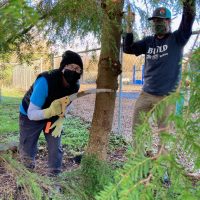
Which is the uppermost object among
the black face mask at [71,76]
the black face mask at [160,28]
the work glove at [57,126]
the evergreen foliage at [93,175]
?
the black face mask at [160,28]

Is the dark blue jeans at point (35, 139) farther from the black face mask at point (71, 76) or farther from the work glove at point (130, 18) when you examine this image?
the work glove at point (130, 18)

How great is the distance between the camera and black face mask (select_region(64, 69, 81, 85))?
2832 millimetres

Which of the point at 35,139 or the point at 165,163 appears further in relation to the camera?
the point at 35,139

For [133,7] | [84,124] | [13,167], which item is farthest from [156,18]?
[84,124]

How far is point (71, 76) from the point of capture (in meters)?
2.86

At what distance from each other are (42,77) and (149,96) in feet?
3.48

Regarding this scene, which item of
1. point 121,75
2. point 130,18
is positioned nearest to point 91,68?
point 130,18

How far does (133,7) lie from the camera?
2.49m

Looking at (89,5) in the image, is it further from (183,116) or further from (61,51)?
(183,116)

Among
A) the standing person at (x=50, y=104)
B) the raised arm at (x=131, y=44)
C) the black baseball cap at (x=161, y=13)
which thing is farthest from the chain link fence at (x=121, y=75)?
the black baseball cap at (x=161, y=13)

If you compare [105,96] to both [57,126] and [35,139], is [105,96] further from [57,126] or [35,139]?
[35,139]

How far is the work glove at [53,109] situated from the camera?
277 cm

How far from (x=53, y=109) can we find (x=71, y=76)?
308 mm

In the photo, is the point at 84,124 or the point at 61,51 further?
the point at 84,124
